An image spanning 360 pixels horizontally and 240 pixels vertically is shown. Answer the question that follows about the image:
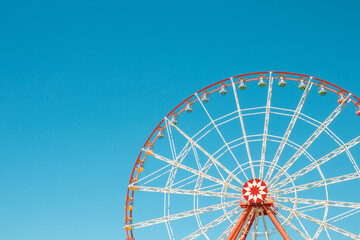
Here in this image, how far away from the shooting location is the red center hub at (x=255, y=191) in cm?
2438

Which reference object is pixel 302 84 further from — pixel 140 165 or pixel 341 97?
pixel 140 165

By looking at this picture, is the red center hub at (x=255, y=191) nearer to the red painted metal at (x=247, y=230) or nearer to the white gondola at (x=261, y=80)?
the red painted metal at (x=247, y=230)

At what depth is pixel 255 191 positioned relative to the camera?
80.5 ft

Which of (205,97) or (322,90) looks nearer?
(322,90)

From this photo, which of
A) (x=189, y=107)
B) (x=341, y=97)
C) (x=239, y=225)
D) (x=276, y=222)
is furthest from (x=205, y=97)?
(x=276, y=222)

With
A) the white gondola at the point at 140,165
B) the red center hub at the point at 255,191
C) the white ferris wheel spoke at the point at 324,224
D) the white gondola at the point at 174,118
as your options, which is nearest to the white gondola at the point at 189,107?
the white gondola at the point at 174,118

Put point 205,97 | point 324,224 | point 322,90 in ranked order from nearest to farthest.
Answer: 1. point 324,224
2. point 322,90
3. point 205,97

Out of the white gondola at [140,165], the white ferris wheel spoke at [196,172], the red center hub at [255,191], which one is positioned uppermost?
the white gondola at [140,165]

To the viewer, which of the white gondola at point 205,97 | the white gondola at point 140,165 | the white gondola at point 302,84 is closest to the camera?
the white gondola at point 302,84

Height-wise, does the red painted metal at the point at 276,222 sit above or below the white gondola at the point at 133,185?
below

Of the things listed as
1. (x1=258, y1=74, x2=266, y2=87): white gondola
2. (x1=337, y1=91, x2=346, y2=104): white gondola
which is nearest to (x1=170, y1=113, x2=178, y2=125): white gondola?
(x1=258, y1=74, x2=266, y2=87): white gondola

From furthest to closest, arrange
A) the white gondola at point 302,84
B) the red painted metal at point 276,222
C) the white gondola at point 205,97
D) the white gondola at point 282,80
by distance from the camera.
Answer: the white gondola at point 205,97, the white gondola at point 282,80, the white gondola at point 302,84, the red painted metal at point 276,222

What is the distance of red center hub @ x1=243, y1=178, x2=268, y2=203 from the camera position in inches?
960

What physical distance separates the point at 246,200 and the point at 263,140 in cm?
332
